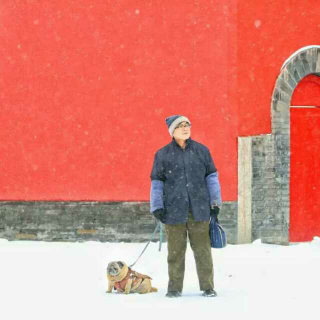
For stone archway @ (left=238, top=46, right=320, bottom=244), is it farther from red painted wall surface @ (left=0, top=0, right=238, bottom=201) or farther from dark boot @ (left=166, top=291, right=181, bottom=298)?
dark boot @ (left=166, top=291, right=181, bottom=298)

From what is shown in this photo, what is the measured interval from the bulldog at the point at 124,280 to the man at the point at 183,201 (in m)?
0.30

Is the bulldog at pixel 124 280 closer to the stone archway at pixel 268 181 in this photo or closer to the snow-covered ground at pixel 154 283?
the snow-covered ground at pixel 154 283

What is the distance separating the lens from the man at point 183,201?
646cm

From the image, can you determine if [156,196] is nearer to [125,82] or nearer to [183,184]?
[183,184]

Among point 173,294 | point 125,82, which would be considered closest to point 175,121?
point 173,294

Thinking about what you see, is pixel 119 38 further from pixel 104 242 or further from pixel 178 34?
pixel 104 242

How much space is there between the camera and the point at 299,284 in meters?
7.14

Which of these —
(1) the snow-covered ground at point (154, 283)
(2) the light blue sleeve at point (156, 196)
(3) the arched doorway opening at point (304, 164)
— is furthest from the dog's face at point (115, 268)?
(3) the arched doorway opening at point (304, 164)

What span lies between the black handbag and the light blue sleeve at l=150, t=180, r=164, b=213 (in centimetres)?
55

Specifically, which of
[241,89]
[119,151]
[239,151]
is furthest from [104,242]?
[241,89]

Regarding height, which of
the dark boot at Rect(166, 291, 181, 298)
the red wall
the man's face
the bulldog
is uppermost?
the red wall

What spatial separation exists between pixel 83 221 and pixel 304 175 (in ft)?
11.6

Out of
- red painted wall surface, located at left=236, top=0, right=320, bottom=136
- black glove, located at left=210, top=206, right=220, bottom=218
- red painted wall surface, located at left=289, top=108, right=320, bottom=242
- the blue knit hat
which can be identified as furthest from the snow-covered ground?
red painted wall surface, located at left=236, top=0, right=320, bottom=136

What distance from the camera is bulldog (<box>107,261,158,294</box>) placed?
21.6ft
